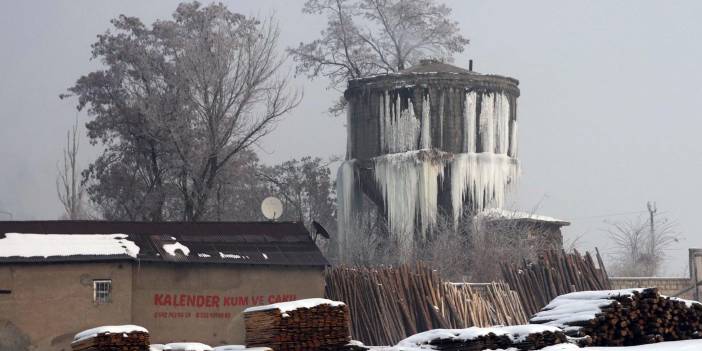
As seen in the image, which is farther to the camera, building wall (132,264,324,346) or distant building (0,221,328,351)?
building wall (132,264,324,346)

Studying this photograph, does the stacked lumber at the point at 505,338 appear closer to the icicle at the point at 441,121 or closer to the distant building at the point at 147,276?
the distant building at the point at 147,276

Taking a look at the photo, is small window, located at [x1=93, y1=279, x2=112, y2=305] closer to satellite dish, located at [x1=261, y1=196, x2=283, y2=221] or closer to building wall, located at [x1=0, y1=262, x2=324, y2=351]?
building wall, located at [x1=0, y1=262, x2=324, y2=351]

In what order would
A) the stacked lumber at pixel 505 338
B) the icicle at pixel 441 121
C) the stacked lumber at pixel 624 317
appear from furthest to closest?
the icicle at pixel 441 121
the stacked lumber at pixel 624 317
the stacked lumber at pixel 505 338

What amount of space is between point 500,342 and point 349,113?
124 ft

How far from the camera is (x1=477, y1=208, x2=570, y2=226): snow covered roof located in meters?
51.5

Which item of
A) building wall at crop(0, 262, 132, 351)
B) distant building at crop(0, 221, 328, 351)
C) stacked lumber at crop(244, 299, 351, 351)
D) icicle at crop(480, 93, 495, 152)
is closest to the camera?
stacked lumber at crop(244, 299, 351, 351)

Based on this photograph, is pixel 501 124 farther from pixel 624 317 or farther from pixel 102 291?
pixel 624 317

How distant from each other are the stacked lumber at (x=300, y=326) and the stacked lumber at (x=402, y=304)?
441 inches

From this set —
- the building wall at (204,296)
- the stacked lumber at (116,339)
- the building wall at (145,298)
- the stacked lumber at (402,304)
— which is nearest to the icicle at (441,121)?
the stacked lumber at (402,304)

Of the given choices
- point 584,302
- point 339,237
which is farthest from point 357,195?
point 584,302

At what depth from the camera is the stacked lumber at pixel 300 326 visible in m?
19.4

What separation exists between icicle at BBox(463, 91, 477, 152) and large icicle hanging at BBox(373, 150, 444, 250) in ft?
4.89

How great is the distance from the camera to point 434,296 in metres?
32.0

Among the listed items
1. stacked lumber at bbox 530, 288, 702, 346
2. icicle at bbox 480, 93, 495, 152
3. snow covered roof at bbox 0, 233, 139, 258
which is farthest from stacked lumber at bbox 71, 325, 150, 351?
icicle at bbox 480, 93, 495, 152
